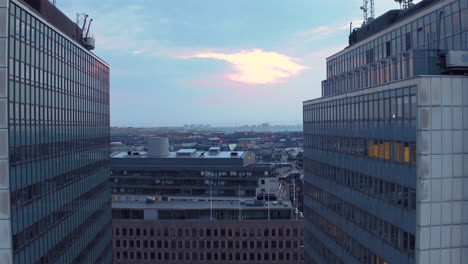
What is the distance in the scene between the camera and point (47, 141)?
142 ft

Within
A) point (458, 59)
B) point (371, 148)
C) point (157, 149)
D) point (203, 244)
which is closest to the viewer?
point (458, 59)

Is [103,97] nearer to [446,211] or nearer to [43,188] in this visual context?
[43,188]

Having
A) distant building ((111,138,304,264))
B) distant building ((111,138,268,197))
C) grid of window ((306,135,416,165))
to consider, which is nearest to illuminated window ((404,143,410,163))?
grid of window ((306,135,416,165))

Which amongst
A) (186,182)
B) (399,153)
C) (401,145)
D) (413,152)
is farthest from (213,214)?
(413,152)

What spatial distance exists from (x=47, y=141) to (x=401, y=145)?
105ft

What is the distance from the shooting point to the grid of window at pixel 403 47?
36281 millimetres

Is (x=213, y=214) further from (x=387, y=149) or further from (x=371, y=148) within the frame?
(x=387, y=149)

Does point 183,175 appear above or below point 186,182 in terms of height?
above

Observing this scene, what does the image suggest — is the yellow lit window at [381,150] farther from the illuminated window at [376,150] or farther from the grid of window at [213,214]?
the grid of window at [213,214]

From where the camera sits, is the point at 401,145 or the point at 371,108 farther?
the point at 371,108

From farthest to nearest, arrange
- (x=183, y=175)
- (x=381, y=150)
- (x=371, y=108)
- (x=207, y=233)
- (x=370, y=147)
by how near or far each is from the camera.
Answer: (x=183, y=175) → (x=207, y=233) → (x=370, y=147) → (x=371, y=108) → (x=381, y=150)

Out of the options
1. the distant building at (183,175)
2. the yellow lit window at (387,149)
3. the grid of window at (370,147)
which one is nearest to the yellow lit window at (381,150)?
the grid of window at (370,147)

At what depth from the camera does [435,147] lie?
103ft

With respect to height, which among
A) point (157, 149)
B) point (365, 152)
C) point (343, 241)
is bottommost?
point (343, 241)
